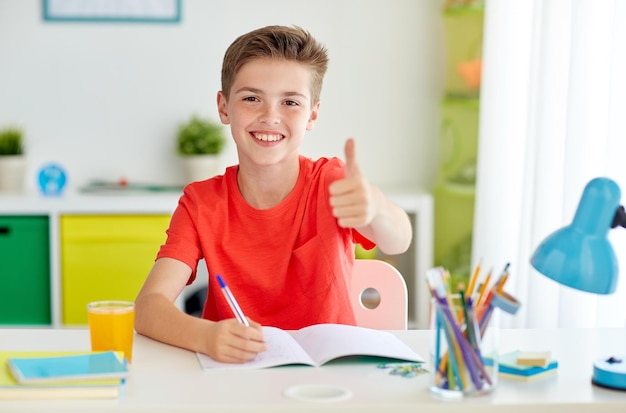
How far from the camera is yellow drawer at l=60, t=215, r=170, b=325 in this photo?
369 centimetres

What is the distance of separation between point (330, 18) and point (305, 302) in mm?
2429

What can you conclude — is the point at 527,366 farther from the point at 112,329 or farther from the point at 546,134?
the point at 546,134

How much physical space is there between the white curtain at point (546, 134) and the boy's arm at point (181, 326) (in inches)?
31.7

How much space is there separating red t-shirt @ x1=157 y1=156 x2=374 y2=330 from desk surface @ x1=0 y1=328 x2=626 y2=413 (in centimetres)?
31

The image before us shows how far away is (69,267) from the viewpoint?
3705 millimetres

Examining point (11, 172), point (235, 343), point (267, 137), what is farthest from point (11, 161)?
point (235, 343)

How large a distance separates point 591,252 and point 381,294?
2.28 ft

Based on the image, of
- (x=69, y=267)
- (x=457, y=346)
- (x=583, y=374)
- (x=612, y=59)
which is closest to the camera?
(x=457, y=346)

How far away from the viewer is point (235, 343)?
141cm

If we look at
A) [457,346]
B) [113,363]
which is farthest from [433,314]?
[113,363]

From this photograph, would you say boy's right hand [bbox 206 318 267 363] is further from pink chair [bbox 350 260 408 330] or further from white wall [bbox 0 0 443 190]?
white wall [bbox 0 0 443 190]

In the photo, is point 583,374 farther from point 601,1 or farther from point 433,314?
point 601,1

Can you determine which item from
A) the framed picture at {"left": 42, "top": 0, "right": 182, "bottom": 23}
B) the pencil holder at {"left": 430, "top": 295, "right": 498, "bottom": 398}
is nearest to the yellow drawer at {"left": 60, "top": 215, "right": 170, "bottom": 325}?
the framed picture at {"left": 42, "top": 0, "right": 182, "bottom": 23}

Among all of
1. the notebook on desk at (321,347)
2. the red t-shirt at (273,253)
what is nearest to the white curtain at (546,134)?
the red t-shirt at (273,253)
